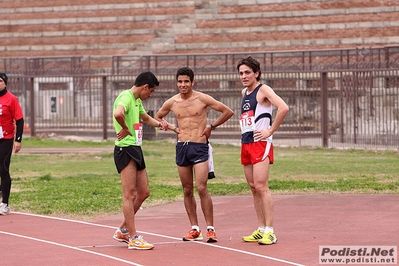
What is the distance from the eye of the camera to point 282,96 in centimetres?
2939

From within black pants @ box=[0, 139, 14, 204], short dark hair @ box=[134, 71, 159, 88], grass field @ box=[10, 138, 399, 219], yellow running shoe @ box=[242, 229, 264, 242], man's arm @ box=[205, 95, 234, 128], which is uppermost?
short dark hair @ box=[134, 71, 159, 88]

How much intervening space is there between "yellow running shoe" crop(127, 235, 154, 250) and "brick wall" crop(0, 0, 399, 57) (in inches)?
992

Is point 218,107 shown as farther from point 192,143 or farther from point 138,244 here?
point 138,244

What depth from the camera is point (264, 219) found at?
1139cm

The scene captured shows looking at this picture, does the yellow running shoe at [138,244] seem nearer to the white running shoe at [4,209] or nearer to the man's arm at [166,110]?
the man's arm at [166,110]

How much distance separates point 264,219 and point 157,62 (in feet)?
75.4

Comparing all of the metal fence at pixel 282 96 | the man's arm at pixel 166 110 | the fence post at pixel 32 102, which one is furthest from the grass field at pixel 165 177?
the fence post at pixel 32 102

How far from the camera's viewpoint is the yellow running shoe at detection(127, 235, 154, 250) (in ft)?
35.5

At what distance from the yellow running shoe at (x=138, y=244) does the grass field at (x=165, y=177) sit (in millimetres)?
3200

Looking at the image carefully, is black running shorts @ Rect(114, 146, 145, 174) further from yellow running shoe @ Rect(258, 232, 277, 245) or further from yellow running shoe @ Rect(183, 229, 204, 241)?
yellow running shoe @ Rect(258, 232, 277, 245)

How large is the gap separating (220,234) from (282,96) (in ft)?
57.6

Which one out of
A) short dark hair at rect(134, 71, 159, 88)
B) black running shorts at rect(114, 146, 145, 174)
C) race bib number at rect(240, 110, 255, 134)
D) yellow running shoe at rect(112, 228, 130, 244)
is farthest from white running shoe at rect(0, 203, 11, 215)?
race bib number at rect(240, 110, 255, 134)

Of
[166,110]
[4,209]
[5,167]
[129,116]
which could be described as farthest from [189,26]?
[129,116]

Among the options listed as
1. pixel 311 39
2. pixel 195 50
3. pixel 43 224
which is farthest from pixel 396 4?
pixel 43 224
